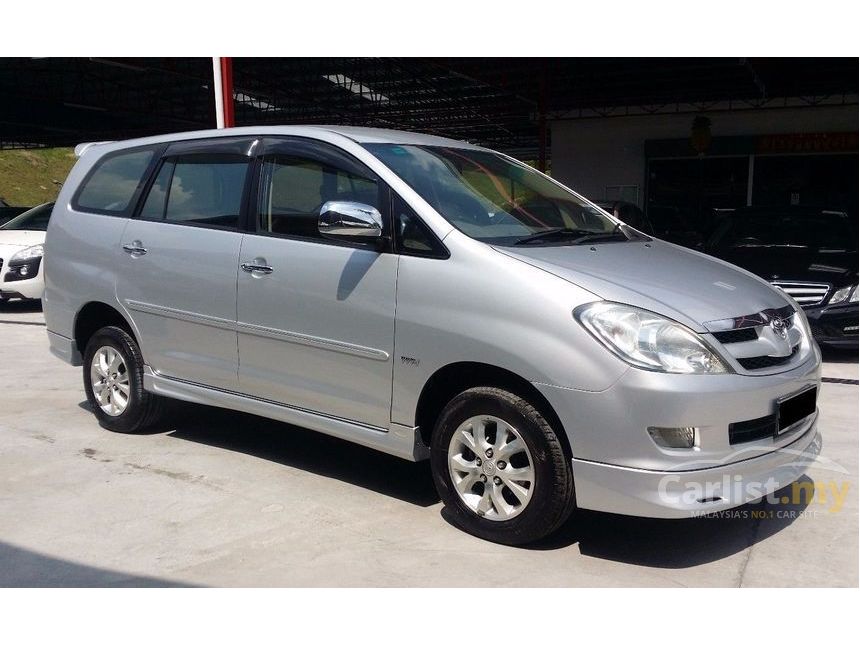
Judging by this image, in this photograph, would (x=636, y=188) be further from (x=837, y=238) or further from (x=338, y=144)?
(x=338, y=144)

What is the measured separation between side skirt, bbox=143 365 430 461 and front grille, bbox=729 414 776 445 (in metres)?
1.39

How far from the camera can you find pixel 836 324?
759cm

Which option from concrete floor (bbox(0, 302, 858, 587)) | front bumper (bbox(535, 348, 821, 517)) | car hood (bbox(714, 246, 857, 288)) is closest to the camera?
front bumper (bbox(535, 348, 821, 517))

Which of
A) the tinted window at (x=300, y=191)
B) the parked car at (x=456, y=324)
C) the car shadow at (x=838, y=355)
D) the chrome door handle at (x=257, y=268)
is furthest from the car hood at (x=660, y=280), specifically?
the car shadow at (x=838, y=355)

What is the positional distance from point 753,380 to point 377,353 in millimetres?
1660

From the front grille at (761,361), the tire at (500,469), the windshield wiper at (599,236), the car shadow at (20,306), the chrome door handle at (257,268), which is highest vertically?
the windshield wiper at (599,236)

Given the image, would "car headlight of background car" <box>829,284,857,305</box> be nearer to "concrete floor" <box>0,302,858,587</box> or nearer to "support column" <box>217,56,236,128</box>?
"concrete floor" <box>0,302,858,587</box>

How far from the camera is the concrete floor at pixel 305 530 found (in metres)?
3.55

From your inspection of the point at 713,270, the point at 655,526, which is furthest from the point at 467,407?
the point at 713,270

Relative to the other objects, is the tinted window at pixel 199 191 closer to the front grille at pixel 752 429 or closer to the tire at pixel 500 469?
the tire at pixel 500 469

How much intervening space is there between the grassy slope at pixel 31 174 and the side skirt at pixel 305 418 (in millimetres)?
46464

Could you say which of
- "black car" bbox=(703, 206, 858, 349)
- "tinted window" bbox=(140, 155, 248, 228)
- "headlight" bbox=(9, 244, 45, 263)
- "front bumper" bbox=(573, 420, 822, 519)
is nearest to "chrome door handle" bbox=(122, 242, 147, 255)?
"tinted window" bbox=(140, 155, 248, 228)

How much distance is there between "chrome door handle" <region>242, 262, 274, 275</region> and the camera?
177 inches

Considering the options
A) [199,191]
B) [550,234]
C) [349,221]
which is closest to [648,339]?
[550,234]
